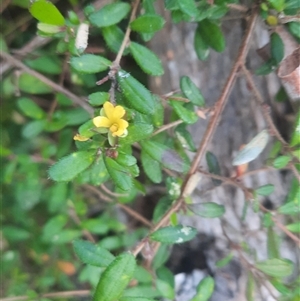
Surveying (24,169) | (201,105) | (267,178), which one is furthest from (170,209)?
(24,169)

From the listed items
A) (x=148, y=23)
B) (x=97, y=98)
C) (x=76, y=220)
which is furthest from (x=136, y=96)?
(x=76, y=220)

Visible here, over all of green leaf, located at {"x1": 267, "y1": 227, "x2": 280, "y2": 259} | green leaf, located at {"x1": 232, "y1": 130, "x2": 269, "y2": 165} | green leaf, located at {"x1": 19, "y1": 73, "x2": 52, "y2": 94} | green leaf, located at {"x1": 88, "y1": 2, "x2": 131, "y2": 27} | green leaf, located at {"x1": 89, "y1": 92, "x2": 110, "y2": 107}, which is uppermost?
green leaf, located at {"x1": 88, "y1": 2, "x2": 131, "y2": 27}

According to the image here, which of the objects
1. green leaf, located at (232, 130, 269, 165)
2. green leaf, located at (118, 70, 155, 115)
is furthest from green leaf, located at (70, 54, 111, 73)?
green leaf, located at (232, 130, 269, 165)

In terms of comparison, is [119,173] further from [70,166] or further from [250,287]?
[250,287]

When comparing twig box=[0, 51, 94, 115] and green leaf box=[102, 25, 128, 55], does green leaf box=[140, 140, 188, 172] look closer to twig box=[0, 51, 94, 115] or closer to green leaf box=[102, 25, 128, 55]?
green leaf box=[102, 25, 128, 55]

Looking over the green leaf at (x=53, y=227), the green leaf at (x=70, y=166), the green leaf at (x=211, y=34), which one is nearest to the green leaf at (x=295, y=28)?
the green leaf at (x=211, y=34)
